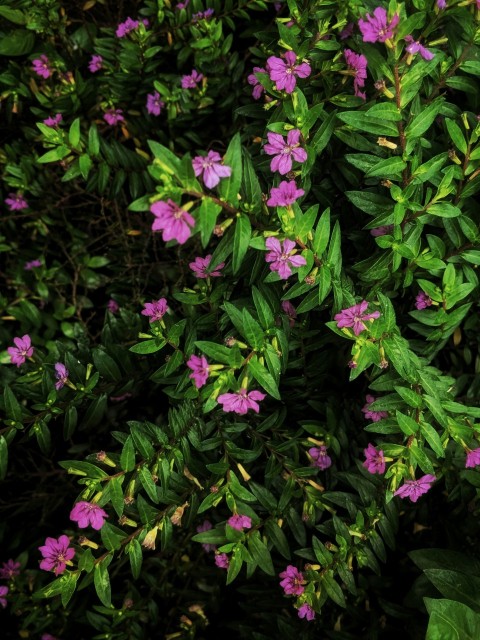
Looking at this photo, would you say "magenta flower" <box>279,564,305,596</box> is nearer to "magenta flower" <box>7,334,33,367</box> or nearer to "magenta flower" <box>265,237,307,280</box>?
"magenta flower" <box>265,237,307,280</box>

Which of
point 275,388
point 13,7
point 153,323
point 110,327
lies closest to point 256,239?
point 275,388

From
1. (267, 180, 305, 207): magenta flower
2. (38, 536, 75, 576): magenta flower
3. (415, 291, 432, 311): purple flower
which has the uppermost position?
(267, 180, 305, 207): magenta flower

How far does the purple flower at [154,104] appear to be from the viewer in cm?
229

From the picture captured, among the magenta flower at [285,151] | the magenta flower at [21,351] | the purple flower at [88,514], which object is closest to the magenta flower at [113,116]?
the magenta flower at [21,351]

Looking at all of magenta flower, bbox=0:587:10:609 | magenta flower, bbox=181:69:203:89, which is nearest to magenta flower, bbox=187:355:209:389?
magenta flower, bbox=181:69:203:89

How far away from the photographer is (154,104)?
2291 mm

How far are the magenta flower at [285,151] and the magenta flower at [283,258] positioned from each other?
212mm

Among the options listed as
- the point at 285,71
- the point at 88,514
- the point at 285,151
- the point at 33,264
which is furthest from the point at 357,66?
the point at 33,264

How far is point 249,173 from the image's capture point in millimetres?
1231

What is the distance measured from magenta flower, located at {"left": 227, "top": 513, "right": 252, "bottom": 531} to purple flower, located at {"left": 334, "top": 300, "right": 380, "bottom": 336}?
1.94ft

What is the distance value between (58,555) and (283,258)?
0.96m

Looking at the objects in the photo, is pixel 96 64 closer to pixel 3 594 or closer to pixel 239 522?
pixel 239 522

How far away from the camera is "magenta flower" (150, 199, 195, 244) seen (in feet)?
3.40

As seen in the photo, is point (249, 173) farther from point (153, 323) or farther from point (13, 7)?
point (13, 7)
